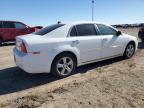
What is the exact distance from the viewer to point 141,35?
13.5 metres

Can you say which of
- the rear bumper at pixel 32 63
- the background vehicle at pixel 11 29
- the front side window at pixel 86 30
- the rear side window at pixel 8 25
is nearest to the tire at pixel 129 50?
the front side window at pixel 86 30

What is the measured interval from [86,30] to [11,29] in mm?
9517

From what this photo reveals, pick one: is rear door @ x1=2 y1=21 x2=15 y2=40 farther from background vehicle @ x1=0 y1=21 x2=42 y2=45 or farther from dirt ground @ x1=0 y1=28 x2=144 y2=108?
dirt ground @ x1=0 y1=28 x2=144 y2=108

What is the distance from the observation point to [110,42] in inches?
293

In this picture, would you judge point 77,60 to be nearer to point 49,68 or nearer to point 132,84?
point 49,68

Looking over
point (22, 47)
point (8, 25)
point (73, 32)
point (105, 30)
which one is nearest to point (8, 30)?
point (8, 25)

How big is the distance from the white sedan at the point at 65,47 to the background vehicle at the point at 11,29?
29.2ft

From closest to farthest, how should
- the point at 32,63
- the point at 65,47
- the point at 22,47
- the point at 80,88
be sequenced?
the point at 80,88 → the point at 32,63 → the point at 22,47 → the point at 65,47

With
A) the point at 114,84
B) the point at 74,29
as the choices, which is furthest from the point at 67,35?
the point at 114,84

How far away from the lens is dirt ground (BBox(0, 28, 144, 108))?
441 centimetres

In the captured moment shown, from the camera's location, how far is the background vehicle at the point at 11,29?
1488cm

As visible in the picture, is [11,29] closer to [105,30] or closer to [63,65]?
[105,30]

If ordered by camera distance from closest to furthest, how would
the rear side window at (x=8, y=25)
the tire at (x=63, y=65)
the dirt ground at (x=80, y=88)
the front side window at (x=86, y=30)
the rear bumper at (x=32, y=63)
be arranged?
the dirt ground at (x=80, y=88), the rear bumper at (x=32, y=63), the tire at (x=63, y=65), the front side window at (x=86, y=30), the rear side window at (x=8, y=25)

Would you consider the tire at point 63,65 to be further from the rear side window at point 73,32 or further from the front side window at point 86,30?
the front side window at point 86,30
